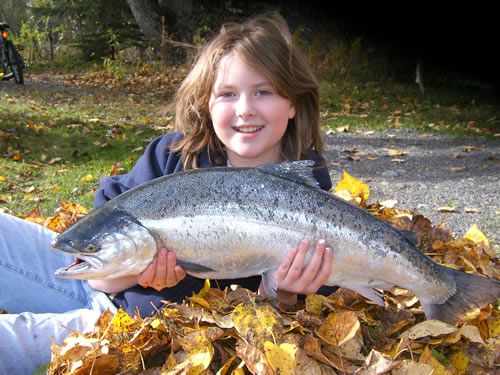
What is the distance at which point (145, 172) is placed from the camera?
9.90 feet

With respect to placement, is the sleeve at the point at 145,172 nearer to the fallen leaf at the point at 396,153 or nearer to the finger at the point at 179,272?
the finger at the point at 179,272

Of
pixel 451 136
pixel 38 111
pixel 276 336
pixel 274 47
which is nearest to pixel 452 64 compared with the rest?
pixel 451 136

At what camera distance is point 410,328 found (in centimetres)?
251

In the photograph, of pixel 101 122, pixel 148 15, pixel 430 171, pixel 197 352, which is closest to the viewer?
pixel 197 352

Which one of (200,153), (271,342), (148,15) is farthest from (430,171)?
(148,15)

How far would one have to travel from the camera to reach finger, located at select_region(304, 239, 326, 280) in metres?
2.34

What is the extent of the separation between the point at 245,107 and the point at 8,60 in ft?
45.0

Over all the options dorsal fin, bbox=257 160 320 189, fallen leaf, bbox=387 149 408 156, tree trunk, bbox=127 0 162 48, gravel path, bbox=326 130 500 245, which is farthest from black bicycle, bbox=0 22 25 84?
dorsal fin, bbox=257 160 320 189

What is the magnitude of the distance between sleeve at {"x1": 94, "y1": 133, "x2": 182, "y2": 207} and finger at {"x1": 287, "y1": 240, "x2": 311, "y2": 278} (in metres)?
0.96

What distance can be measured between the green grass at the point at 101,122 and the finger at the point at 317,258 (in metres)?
3.48

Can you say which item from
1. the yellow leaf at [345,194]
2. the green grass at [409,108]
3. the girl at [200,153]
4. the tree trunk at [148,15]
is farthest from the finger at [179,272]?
the tree trunk at [148,15]

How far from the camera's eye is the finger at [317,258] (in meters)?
2.34

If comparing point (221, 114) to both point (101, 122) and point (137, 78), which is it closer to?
point (101, 122)

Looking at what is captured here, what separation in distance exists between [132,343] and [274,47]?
1690mm
